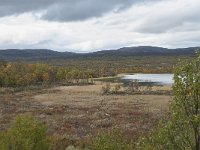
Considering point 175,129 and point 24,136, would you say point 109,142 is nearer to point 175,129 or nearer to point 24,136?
point 175,129

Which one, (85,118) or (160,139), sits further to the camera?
(85,118)

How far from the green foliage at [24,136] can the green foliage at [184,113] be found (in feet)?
32.9

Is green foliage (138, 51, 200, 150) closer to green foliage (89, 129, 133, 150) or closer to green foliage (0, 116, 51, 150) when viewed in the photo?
green foliage (89, 129, 133, 150)

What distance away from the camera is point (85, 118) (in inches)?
2359

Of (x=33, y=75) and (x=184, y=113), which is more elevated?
(x=184, y=113)

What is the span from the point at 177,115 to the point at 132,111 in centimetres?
5192

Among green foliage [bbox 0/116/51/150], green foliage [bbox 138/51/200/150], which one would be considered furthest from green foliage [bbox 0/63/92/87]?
green foliage [bbox 138/51/200/150]

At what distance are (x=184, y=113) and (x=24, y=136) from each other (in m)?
11.4

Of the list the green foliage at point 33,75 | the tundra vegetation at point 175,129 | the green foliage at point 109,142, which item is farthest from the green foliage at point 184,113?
the green foliage at point 33,75

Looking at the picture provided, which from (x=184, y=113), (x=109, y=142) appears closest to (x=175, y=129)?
(x=184, y=113)

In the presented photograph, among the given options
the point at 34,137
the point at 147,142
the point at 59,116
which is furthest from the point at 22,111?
the point at 147,142

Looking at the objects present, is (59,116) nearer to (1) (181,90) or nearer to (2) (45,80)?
(1) (181,90)

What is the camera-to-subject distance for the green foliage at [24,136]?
23.9 meters

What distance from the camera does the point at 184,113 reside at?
15.7 metres
